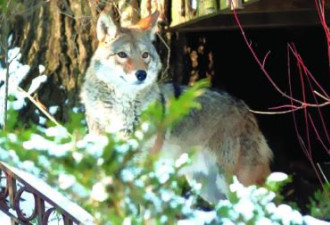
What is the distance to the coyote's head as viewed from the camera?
6785 millimetres

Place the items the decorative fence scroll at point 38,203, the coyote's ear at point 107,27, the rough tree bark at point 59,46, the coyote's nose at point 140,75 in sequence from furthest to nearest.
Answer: the rough tree bark at point 59,46 < the coyote's ear at point 107,27 < the coyote's nose at point 140,75 < the decorative fence scroll at point 38,203

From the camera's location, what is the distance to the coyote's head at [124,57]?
6785mm

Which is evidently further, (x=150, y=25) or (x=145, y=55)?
(x=150, y=25)

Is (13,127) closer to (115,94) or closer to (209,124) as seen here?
(115,94)

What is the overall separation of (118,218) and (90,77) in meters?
5.02

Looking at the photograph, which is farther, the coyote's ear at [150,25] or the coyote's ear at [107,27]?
the coyote's ear at [150,25]

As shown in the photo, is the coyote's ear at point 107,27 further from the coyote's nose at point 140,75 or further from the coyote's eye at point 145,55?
the coyote's nose at point 140,75

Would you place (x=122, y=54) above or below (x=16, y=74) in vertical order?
above

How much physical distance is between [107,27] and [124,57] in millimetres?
301

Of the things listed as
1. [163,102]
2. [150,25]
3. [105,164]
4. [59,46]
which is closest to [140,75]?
[163,102]

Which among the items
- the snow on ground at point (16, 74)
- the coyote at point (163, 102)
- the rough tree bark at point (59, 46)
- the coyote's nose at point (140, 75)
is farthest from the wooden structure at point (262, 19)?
the snow on ground at point (16, 74)

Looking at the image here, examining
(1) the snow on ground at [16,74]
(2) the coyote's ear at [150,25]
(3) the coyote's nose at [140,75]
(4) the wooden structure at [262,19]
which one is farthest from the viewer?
(1) the snow on ground at [16,74]

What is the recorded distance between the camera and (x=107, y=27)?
6.91 meters

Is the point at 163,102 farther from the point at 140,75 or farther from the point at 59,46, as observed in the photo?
the point at 59,46
